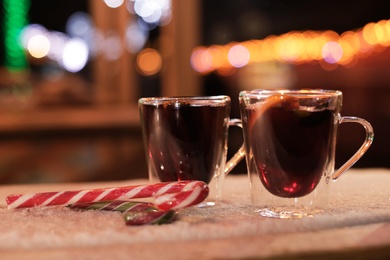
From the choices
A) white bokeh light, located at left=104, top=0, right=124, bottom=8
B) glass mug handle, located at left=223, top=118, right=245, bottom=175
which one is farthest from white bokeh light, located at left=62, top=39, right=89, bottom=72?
glass mug handle, located at left=223, top=118, right=245, bottom=175

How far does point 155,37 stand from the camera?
5277mm

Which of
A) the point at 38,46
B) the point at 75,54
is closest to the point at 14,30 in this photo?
the point at 38,46

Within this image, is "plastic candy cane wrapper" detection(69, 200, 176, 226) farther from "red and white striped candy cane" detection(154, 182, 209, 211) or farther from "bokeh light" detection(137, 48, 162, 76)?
"bokeh light" detection(137, 48, 162, 76)

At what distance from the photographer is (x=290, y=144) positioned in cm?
62

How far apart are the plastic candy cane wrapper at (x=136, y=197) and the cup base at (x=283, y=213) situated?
8 centimetres

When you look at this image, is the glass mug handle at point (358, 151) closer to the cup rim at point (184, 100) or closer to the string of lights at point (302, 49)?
the cup rim at point (184, 100)

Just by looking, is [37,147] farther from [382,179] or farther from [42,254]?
Answer: [42,254]

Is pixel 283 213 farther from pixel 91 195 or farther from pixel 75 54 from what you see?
pixel 75 54

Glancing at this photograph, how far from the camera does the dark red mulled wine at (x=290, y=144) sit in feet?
2.01

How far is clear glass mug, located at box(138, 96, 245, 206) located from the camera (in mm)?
688

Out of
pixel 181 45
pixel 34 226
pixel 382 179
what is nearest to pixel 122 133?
pixel 181 45

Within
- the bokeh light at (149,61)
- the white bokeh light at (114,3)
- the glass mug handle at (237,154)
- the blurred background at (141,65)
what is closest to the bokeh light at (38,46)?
the blurred background at (141,65)

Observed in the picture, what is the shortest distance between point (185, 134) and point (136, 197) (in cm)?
11

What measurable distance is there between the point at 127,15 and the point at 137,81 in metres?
0.60
